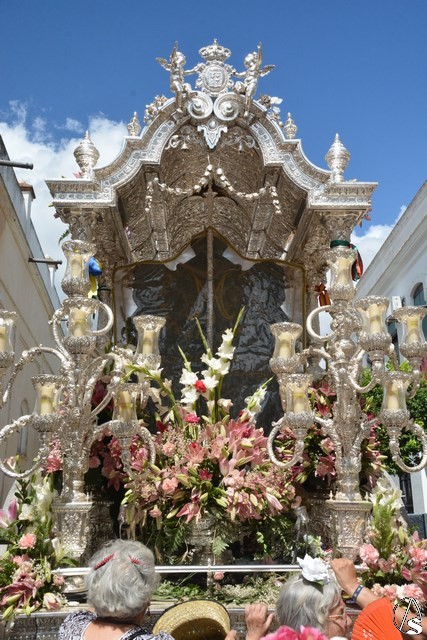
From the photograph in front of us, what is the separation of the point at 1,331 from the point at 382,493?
285 cm

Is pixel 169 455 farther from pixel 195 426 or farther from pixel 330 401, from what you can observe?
pixel 330 401

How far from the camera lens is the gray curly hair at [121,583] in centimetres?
215

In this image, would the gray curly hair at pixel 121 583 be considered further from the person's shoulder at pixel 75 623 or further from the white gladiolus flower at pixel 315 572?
the white gladiolus flower at pixel 315 572

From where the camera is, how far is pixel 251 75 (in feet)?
18.6

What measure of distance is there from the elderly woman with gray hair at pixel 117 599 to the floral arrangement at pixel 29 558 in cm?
160

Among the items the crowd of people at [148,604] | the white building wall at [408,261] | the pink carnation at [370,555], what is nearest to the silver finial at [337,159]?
the pink carnation at [370,555]

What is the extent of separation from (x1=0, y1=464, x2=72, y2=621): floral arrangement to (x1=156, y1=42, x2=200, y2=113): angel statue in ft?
11.6

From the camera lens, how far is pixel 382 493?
4.40 m

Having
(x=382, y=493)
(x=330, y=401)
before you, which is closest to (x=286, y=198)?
(x=330, y=401)

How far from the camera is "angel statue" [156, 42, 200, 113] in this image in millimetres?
5539

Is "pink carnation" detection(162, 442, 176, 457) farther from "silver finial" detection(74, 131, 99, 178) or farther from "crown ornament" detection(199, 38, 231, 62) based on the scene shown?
"crown ornament" detection(199, 38, 231, 62)

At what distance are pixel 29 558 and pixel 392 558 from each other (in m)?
2.25

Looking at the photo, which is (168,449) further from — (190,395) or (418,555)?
(418,555)

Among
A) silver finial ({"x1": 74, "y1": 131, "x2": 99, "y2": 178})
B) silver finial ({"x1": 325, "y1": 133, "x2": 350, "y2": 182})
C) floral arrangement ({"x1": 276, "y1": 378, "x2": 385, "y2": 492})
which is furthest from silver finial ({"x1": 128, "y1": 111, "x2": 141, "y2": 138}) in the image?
floral arrangement ({"x1": 276, "y1": 378, "x2": 385, "y2": 492})
